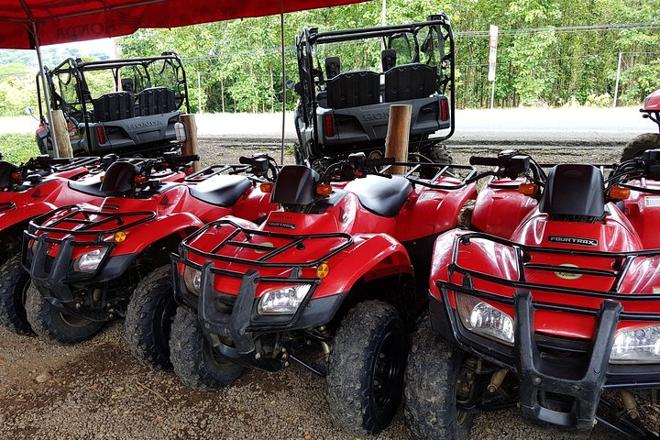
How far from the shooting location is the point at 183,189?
383 centimetres

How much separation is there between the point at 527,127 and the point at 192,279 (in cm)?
1105

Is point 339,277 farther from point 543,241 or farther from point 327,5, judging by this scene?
point 327,5

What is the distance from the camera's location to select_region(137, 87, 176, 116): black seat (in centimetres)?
808

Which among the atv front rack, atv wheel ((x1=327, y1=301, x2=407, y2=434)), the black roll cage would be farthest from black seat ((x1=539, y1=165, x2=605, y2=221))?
the black roll cage

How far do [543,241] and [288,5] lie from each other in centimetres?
388

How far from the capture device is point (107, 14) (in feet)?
19.7

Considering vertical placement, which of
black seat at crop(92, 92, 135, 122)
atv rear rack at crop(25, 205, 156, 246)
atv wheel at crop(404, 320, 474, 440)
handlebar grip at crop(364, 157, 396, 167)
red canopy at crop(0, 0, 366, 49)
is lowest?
atv wheel at crop(404, 320, 474, 440)

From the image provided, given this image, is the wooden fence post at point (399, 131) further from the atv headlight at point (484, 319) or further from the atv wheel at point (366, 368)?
the atv headlight at point (484, 319)

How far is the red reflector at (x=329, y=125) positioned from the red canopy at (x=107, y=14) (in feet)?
4.10

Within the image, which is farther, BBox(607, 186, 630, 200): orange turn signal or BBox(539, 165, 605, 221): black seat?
BBox(607, 186, 630, 200): orange turn signal

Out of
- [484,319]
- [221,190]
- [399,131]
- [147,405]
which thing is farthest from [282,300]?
[399,131]

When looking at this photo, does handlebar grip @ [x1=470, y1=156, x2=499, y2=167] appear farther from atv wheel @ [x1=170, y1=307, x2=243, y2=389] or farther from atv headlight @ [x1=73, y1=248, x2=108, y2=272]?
atv headlight @ [x1=73, y1=248, x2=108, y2=272]

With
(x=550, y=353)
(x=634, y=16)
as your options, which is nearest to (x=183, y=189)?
(x=550, y=353)

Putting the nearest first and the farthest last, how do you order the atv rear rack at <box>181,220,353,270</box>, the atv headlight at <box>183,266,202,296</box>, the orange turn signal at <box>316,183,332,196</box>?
the atv rear rack at <box>181,220,353,270</box>
the atv headlight at <box>183,266,202,296</box>
the orange turn signal at <box>316,183,332,196</box>
